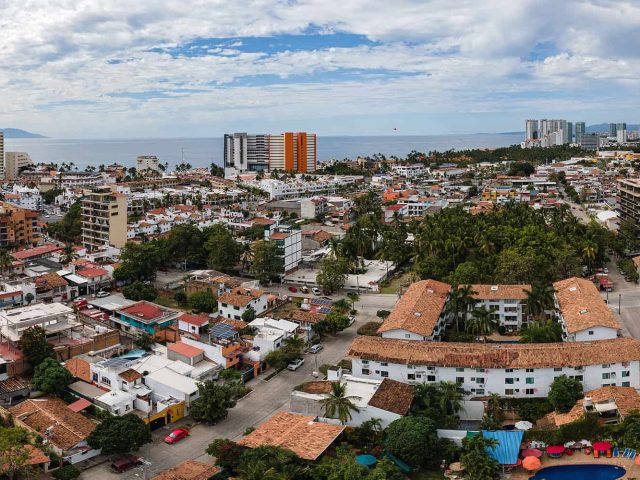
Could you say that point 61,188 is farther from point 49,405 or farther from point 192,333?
point 49,405

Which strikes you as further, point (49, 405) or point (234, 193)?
point (234, 193)

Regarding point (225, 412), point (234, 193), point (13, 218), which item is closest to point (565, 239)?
point (225, 412)

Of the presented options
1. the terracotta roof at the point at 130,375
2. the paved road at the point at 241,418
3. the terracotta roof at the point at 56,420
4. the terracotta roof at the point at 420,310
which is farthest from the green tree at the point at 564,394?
the terracotta roof at the point at 56,420

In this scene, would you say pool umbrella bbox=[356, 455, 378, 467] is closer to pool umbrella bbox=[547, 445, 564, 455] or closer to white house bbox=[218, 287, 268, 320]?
pool umbrella bbox=[547, 445, 564, 455]

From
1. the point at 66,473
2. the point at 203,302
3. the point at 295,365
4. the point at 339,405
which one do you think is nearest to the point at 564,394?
the point at 339,405

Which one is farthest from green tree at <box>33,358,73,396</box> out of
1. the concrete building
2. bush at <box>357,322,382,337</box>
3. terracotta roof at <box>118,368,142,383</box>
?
the concrete building
